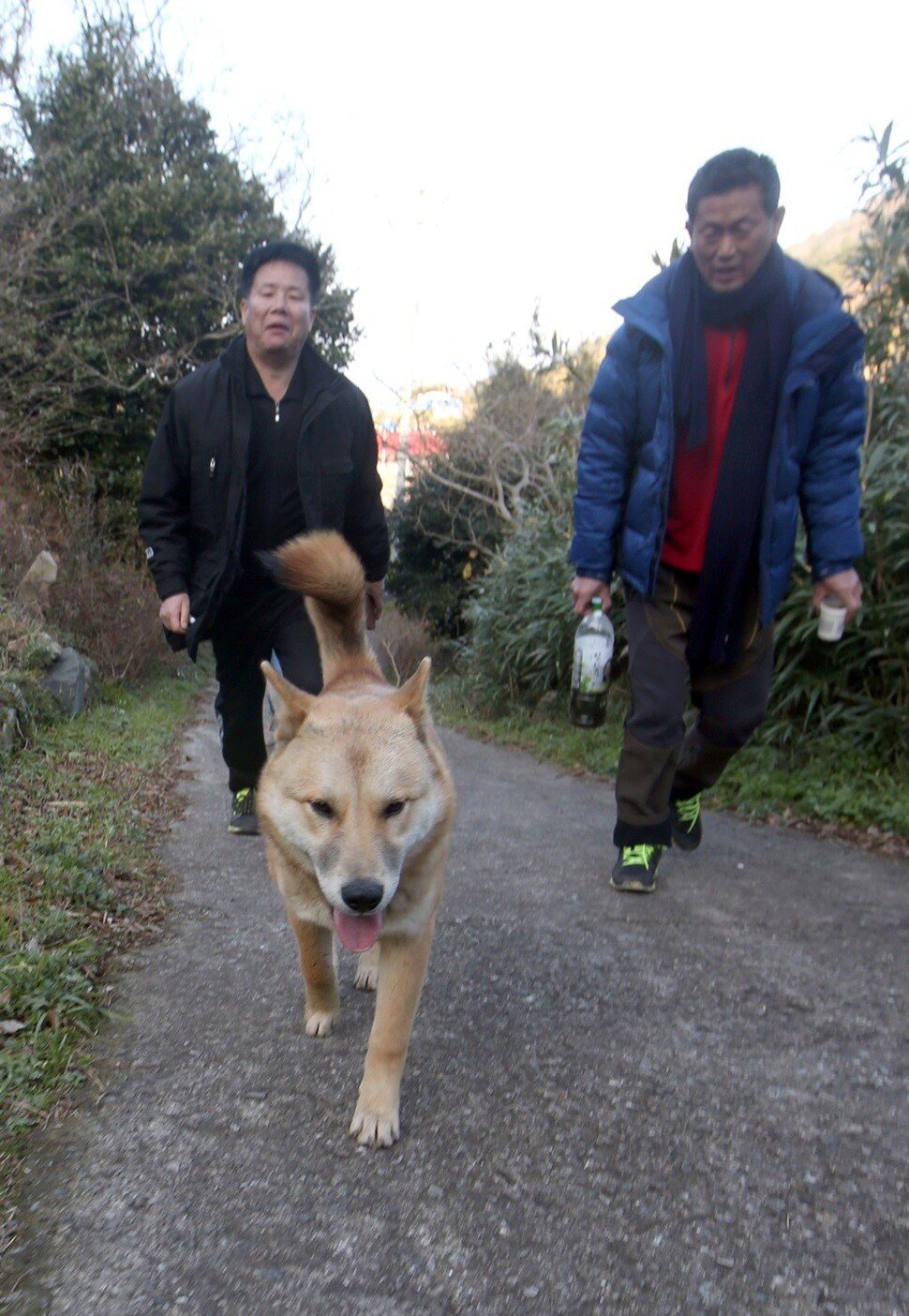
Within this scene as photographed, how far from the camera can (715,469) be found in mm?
3436

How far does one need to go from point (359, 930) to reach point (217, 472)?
6.71 feet

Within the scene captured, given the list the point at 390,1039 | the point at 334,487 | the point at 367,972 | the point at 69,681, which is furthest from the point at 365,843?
the point at 69,681

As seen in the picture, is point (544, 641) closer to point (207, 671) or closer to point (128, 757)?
point (128, 757)

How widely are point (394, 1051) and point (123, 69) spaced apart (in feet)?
50.2

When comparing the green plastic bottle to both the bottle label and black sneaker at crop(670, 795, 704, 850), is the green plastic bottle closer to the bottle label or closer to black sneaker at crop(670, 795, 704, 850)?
the bottle label

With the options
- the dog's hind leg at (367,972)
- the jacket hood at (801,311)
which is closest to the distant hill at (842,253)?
the jacket hood at (801,311)

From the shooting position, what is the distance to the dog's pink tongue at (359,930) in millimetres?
2115

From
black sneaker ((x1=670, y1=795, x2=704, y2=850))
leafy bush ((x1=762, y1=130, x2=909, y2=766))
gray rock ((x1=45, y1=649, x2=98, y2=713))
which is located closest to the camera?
black sneaker ((x1=670, y1=795, x2=704, y2=850))

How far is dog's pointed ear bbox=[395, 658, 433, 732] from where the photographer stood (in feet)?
8.32

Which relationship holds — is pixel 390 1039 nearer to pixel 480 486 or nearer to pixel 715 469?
pixel 715 469

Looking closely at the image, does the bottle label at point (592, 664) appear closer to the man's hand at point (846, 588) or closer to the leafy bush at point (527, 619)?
the man's hand at point (846, 588)

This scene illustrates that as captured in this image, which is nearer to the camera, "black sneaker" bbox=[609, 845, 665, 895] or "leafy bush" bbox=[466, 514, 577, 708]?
"black sneaker" bbox=[609, 845, 665, 895]

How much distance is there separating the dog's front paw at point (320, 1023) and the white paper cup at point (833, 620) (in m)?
2.19

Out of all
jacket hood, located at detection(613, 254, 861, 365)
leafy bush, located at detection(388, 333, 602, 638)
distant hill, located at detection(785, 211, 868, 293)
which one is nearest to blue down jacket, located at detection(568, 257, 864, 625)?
jacket hood, located at detection(613, 254, 861, 365)
